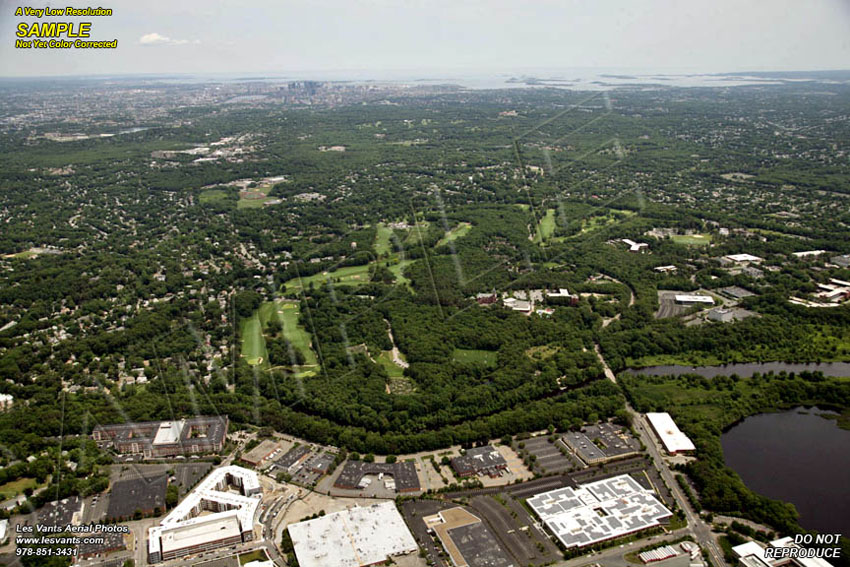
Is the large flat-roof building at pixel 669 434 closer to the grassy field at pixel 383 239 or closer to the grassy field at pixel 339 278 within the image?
the grassy field at pixel 339 278

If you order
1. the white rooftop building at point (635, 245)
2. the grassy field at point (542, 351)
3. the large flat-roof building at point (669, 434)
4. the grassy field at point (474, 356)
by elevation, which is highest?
the white rooftop building at point (635, 245)

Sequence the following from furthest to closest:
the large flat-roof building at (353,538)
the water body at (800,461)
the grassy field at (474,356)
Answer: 1. the grassy field at (474,356)
2. the water body at (800,461)
3. the large flat-roof building at (353,538)

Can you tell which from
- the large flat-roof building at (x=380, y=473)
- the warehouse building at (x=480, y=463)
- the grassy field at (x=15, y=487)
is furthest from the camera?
the warehouse building at (x=480, y=463)

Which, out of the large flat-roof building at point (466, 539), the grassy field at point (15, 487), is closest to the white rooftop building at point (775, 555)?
the large flat-roof building at point (466, 539)

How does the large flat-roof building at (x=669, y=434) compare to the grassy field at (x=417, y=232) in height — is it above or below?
below

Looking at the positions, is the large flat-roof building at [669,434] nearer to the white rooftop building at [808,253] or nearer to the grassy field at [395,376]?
the grassy field at [395,376]

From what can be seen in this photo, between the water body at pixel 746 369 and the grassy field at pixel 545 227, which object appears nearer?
the water body at pixel 746 369

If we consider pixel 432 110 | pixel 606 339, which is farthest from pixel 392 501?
pixel 432 110

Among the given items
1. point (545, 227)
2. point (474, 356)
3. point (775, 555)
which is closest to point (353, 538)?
point (775, 555)

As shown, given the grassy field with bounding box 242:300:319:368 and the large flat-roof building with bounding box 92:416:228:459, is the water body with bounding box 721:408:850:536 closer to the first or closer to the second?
the grassy field with bounding box 242:300:319:368

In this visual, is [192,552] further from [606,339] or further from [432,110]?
[432,110]
